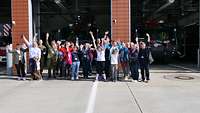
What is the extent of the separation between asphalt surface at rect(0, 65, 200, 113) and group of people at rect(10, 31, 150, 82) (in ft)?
2.28

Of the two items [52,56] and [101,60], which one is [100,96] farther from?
[52,56]

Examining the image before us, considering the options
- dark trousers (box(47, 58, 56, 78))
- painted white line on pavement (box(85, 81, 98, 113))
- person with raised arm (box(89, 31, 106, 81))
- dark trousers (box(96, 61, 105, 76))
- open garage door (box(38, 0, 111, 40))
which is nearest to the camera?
painted white line on pavement (box(85, 81, 98, 113))

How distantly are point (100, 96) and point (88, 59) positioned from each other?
5.78 m

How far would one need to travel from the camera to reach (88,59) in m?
20.4

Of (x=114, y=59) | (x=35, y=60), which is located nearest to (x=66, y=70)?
(x=35, y=60)

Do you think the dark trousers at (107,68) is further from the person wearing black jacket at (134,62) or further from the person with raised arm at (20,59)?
the person with raised arm at (20,59)

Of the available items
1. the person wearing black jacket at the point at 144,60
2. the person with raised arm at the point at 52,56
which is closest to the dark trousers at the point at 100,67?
the person wearing black jacket at the point at 144,60

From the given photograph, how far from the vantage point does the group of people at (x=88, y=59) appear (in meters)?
19.1

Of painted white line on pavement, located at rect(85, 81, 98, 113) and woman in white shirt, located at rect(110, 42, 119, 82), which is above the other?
woman in white shirt, located at rect(110, 42, 119, 82)

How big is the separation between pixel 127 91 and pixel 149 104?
2.95 m

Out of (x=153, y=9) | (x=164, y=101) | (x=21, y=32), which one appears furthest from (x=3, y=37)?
(x=164, y=101)

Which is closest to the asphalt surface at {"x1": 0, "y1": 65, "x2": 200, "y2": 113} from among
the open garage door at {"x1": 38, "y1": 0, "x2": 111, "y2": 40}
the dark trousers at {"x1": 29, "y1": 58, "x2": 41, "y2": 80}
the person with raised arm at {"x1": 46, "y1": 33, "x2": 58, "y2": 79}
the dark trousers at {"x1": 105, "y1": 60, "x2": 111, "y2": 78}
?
the dark trousers at {"x1": 29, "y1": 58, "x2": 41, "y2": 80}

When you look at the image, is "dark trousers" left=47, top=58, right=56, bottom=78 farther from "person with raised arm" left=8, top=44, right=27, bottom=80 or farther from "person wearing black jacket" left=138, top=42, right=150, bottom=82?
"person wearing black jacket" left=138, top=42, right=150, bottom=82

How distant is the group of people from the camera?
19.1 meters
